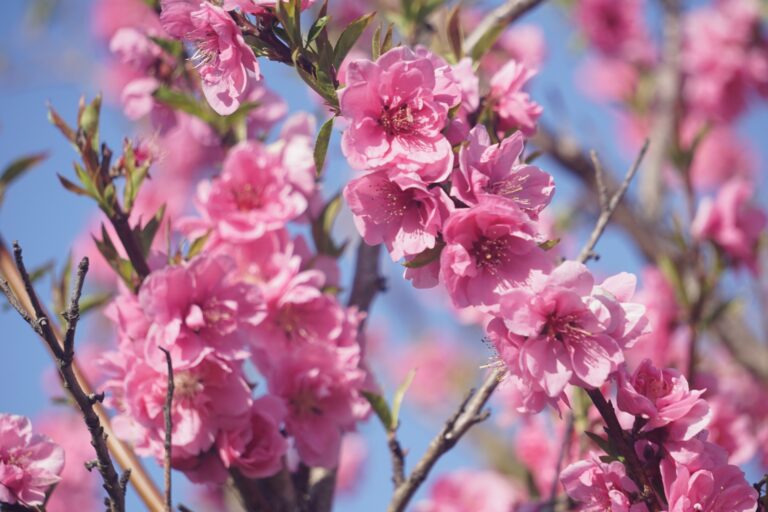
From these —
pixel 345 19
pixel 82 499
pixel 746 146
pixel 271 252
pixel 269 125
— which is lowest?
pixel 746 146

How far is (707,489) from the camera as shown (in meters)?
1.07

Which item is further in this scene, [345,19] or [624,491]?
[345,19]

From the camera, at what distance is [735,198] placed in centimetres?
234

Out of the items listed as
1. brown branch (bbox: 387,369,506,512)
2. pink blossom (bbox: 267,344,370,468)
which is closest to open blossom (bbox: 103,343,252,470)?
pink blossom (bbox: 267,344,370,468)

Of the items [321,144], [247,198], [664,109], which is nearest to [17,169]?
[247,198]

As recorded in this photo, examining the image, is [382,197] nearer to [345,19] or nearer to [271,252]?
[271,252]

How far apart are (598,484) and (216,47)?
844mm

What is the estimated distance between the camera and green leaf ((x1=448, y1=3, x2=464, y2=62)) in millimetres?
1633

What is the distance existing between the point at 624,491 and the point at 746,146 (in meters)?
5.67

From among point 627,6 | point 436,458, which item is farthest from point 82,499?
point 627,6

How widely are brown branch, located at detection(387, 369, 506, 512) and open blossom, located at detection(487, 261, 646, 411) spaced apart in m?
0.31

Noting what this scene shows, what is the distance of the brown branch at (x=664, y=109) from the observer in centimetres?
329

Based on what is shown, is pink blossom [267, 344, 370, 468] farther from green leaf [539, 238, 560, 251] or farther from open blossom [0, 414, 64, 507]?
green leaf [539, 238, 560, 251]

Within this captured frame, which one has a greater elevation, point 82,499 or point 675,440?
point 82,499
